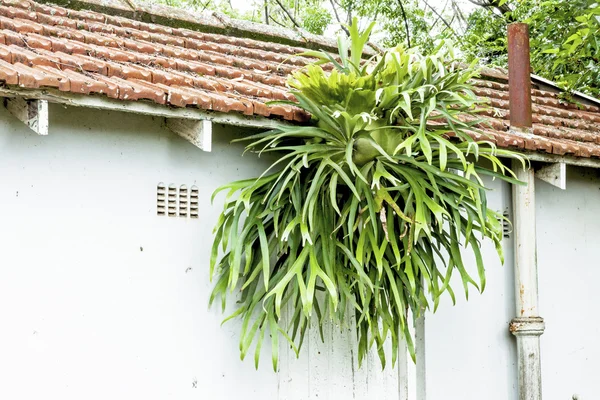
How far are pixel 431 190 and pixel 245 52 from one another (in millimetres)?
2181

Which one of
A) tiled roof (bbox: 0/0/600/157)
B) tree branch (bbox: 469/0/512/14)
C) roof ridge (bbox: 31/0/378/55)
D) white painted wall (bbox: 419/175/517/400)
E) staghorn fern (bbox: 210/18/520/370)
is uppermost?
tree branch (bbox: 469/0/512/14)

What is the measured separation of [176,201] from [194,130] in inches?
17.3

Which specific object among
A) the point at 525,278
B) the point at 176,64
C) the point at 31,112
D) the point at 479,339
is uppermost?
the point at 176,64

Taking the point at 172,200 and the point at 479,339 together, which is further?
the point at 479,339

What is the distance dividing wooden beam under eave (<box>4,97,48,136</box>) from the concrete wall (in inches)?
2.5

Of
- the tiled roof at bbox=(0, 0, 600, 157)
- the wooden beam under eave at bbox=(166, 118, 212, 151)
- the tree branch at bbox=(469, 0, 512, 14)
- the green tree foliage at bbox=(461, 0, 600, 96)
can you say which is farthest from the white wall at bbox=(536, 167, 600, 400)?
the tree branch at bbox=(469, 0, 512, 14)

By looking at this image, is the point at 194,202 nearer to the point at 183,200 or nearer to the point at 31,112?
the point at 183,200

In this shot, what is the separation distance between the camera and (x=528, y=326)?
5621 mm

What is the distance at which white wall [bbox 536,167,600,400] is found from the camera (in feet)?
20.0

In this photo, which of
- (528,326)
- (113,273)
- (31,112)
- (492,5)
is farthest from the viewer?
(492,5)

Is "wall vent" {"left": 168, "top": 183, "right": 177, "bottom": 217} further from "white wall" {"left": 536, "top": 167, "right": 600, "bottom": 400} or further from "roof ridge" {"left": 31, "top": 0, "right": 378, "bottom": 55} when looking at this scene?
"white wall" {"left": 536, "top": 167, "right": 600, "bottom": 400}

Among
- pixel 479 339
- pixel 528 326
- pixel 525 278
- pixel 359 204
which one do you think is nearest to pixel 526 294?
pixel 525 278

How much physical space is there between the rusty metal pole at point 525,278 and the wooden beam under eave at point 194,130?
7.79ft

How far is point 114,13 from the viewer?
20.4ft
